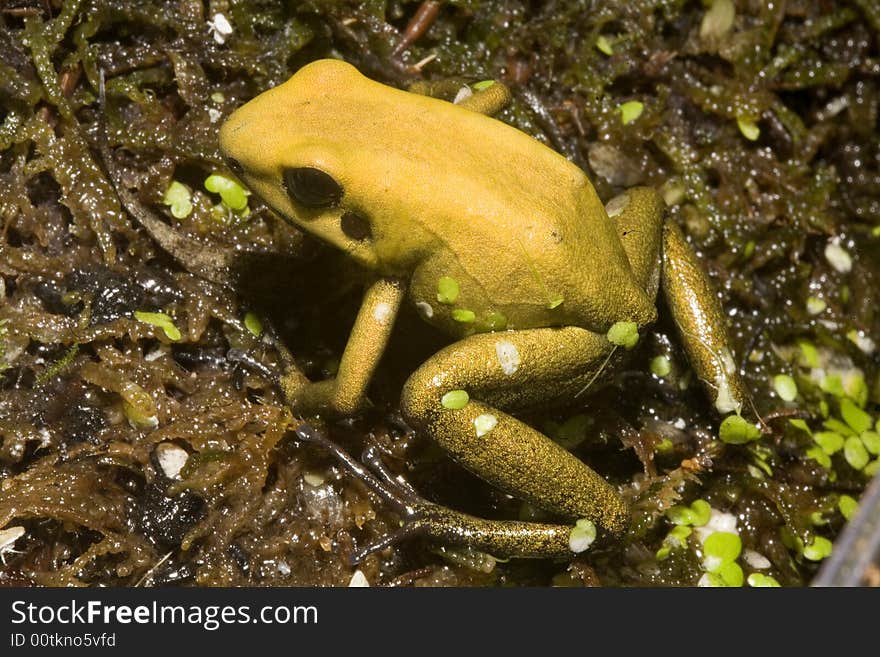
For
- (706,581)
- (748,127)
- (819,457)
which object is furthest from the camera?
(748,127)

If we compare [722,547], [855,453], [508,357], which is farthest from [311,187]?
[855,453]

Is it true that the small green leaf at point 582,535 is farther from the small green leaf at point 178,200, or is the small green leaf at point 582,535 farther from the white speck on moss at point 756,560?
the small green leaf at point 178,200

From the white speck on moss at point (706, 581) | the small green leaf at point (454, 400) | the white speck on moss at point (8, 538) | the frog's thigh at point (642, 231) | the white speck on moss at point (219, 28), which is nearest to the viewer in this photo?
the small green leaf at point (454, 400)

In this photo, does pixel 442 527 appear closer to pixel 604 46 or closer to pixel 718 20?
pixel 604 46

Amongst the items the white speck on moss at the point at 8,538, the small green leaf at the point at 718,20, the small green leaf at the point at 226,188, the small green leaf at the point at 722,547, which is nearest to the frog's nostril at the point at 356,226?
the small green leaf at the point at 226,188

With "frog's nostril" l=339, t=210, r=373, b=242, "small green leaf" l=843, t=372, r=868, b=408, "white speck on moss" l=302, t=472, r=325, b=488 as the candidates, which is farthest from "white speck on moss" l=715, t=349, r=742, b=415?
"white speck on moss" l=302, t=472, r=325, b=488

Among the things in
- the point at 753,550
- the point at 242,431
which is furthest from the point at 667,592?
the point at 242,431
